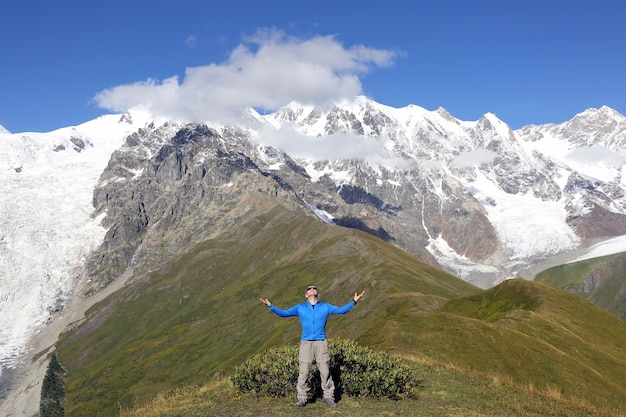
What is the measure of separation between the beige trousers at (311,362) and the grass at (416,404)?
958mm

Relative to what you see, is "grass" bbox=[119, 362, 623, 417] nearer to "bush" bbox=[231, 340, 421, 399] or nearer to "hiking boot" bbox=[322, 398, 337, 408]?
"hiking boot" bbox=[322, 398, 337, 408]

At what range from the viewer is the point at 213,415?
89.6 ft

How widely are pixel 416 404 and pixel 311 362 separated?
731cm

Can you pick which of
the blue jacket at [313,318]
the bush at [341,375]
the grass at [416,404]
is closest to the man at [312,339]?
the blue jacket at [313,318]

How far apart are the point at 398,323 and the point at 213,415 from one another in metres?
50.3

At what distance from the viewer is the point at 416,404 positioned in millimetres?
29781

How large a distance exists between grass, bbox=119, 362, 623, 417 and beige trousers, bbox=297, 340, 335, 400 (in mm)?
958

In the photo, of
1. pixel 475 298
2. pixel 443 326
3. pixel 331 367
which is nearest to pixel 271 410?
pixel 331 367

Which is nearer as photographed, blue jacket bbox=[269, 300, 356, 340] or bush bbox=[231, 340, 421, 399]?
blue jacket bbox=[269, 300, 356, 340]

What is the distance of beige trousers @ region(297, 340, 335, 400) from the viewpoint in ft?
87.1

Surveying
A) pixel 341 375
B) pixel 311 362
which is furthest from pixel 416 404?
pixel 311 362

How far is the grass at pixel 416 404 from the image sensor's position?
27.4 m

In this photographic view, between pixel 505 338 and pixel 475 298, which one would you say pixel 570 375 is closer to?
pixel 505 338

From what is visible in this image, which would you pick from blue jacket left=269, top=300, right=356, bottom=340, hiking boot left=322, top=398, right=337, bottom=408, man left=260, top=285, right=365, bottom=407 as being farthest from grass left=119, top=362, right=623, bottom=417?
blue jacket left=269, top=300, right=356, bottom=340
